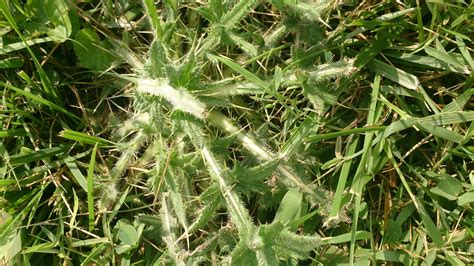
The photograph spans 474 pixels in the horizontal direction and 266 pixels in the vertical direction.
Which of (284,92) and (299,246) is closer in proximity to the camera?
(299,246)

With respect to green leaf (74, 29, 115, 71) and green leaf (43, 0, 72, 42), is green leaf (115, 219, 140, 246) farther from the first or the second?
green leaf (43, 0, 72, 42)

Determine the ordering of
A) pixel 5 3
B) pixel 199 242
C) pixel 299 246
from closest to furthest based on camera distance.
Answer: pixel 299 246, pixel 5 3, pixel 199 242

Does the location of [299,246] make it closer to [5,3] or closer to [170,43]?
[170,43]

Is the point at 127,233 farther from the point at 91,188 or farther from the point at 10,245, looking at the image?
the point at 10,245

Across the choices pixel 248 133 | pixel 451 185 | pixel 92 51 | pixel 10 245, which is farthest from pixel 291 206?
pixel 10 245

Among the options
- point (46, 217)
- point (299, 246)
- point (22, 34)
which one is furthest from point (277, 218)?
point (22, 34)

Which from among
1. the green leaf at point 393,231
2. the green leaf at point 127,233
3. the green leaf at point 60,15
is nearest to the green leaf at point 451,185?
the green leaf at point 393,231

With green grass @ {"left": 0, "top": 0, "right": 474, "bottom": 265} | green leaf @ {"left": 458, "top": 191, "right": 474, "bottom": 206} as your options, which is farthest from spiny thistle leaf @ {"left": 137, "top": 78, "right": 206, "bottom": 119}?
green leaf @ {"left": 458, "top": 191, "right": 474, "bottom": 206}
